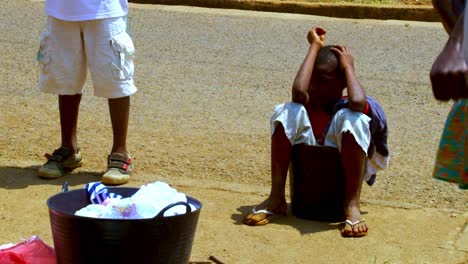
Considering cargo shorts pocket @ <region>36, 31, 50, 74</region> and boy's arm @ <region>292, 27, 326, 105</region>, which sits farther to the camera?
cargo shorts pocket @ <region>36, 31, 50, 74</region>

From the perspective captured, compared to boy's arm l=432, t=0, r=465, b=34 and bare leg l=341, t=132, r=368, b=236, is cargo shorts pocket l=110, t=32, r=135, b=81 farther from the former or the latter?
boy's arm l=432, t=0, r=465, b=34

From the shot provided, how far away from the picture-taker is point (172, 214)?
3725 millimetres

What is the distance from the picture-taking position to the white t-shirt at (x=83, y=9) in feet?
16.8

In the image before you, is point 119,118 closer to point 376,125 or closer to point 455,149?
point 376,125

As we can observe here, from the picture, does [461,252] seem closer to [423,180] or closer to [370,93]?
[423,180]

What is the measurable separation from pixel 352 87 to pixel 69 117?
68.0 inches

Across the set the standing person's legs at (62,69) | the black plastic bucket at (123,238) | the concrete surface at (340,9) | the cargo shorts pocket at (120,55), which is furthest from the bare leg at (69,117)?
the concrete surface at (340,9)

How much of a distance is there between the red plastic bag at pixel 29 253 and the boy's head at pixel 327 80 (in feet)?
5.30

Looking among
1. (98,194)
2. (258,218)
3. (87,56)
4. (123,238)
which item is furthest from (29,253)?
(87,56)

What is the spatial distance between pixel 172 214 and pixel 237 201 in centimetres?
146

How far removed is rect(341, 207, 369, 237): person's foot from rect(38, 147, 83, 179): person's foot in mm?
1722

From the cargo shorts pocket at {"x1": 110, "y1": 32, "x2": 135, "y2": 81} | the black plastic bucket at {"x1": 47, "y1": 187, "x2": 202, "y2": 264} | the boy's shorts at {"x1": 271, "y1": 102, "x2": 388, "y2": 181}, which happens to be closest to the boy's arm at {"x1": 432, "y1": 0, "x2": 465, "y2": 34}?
the black plastic bucket at {"x1": 47, "y1": 187, "x2": 202, "y2": 264}

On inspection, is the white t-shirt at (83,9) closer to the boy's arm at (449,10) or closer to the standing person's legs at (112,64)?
the standing person's legs at (112,64)

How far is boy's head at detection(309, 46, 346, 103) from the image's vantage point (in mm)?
4840
